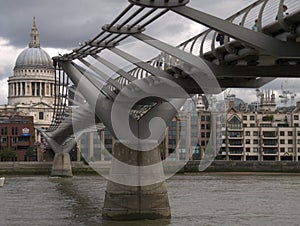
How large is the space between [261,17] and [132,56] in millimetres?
7487

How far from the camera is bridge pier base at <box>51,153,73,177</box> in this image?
179ft

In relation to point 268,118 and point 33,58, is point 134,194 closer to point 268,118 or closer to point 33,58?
point 268,118

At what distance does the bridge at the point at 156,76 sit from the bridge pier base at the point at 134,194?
0.03 metres

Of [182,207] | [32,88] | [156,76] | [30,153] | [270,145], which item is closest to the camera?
[156,76]

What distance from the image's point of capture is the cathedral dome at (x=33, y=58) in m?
116

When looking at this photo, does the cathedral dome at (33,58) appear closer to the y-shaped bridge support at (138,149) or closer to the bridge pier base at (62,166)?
the bridge pier base at (62,166)

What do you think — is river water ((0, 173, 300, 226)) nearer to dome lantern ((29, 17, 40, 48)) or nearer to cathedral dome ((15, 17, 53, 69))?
cathedral dome ((15, 17, 53, 69))

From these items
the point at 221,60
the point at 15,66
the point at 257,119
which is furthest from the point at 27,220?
the point at 15,66

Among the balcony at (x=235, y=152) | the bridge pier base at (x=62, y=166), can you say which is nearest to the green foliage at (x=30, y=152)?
the balcony at (x=235, y=152)

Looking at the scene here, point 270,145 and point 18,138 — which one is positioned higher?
point 18,138

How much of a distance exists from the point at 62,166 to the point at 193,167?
41.2 ft

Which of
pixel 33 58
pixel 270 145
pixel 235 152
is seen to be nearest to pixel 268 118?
pixel 270 145

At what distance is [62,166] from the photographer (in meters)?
55.4

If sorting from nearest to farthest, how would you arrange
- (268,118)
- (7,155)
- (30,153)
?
(7,155), (30,153), (268,118)
